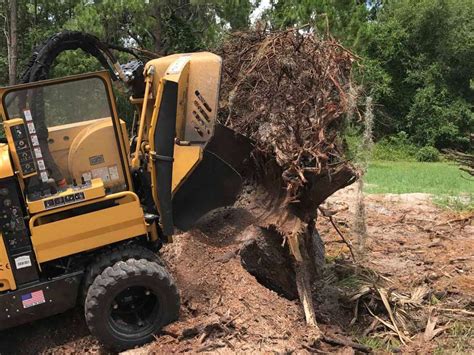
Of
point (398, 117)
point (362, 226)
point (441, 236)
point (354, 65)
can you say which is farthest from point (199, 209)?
point (398, 117)

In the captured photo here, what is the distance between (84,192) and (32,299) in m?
1.01

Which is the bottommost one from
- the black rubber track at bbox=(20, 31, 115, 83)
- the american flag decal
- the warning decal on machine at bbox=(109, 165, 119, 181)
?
the american flag decal

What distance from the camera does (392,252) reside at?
8398 millimetres

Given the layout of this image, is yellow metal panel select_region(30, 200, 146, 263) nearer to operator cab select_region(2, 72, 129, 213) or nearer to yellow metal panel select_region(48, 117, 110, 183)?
operator cab select_region(2, 72, 129, 213)

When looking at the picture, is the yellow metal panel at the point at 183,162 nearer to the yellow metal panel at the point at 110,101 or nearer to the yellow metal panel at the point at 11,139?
the yellow metal panel at the point at 110,101

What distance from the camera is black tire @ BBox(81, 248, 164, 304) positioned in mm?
4820

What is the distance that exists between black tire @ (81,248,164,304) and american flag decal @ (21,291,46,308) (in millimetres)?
358

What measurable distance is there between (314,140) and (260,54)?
139 cm

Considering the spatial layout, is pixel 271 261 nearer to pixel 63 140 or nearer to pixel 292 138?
pixel 292 138

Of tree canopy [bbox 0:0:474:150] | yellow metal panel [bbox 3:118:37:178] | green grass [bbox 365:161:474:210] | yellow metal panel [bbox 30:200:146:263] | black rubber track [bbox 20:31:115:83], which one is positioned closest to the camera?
yellow metal panel [bbox 3:118:37:178]

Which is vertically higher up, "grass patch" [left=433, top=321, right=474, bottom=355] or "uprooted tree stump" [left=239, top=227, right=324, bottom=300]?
"uprooted tree stump" [left=239, top=227, right=324, bottom=300]

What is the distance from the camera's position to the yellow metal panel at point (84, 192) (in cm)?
461

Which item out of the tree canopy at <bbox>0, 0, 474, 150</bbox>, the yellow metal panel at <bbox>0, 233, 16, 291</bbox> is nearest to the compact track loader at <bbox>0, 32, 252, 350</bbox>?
the yellow metal panel at <bbox>0, 233, 16, 291</bbox>

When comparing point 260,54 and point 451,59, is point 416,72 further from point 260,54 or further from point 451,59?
point 260,54
